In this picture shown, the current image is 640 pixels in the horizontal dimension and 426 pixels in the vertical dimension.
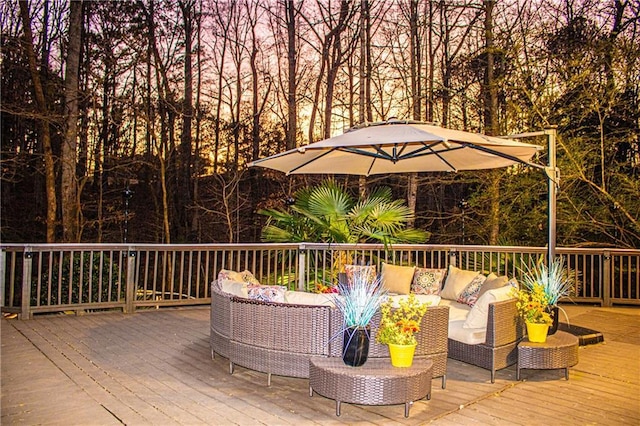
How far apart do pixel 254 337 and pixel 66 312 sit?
4.03 meters

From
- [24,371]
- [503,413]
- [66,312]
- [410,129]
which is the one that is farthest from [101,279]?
[503,413]

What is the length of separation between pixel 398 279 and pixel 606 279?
12.0ft

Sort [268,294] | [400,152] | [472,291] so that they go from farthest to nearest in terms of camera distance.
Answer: [400,152] → [472,291] → [268,294]

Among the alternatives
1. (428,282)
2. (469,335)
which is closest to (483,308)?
(469,335)

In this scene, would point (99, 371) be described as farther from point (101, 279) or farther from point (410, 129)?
point (410, 129)

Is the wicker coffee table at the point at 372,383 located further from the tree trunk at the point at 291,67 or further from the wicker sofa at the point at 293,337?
the tree trunk at the point at 291,67

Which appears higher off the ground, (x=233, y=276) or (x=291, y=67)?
(x=291, y=67)

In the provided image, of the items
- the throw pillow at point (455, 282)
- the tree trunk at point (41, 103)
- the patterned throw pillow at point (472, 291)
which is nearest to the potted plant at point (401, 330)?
the patterned throw pillow at point (472, 291)

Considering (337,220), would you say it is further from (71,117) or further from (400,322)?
(71,117)

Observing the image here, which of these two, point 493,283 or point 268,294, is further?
point 493,283

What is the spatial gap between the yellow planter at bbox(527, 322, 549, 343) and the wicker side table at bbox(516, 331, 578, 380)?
0.16ft

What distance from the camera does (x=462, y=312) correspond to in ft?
16.6

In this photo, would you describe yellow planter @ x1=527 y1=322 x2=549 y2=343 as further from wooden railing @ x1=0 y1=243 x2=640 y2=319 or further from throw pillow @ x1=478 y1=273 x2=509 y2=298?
wooden railing @ x1=0 y1=243 x2=640 y2=319

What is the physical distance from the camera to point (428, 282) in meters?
5.93
